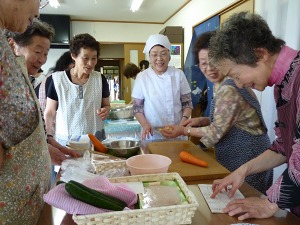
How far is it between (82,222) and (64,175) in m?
0.36

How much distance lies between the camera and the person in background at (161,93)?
1.99m

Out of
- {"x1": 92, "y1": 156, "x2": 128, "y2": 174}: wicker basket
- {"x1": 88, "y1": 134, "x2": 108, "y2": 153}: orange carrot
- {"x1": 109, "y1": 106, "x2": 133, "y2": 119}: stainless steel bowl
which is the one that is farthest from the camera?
{"x1": 109, "y1": 106, "x2": 133, "y2": 119}: stainless steel bowl

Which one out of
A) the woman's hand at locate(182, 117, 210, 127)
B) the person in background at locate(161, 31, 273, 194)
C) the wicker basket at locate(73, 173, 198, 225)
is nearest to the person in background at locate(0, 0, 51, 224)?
the wicker basket at locate(73, 173, 198, 225)

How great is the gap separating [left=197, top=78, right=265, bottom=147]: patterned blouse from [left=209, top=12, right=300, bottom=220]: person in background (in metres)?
0.32

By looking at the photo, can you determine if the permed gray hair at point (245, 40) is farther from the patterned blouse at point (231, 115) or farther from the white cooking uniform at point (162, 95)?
the white cooking uniform at point (162, 95)

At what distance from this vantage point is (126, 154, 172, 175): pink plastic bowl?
93 centimetres

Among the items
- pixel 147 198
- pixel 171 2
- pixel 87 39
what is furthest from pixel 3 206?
pixel 171 2

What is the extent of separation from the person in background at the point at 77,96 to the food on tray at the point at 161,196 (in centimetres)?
119

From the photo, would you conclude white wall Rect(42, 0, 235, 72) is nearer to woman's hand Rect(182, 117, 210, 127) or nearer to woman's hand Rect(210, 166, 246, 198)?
woman's hand Rect(182, 117, 210, 127)

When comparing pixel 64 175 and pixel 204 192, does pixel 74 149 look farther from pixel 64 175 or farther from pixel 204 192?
pixel 204 192

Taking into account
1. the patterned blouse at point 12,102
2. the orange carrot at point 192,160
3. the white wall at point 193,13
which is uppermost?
the white wall at point 193,13

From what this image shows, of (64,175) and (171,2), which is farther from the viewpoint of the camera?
(171,2)

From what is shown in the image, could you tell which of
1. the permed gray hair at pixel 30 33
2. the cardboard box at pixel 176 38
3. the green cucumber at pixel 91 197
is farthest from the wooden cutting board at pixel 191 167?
the cardboard box at pixel 176 38

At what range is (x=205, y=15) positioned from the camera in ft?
12.1
